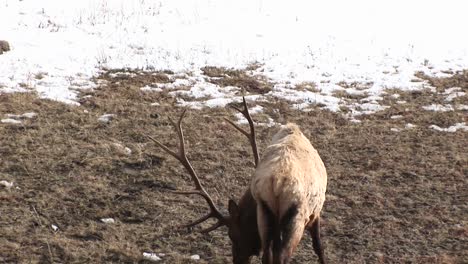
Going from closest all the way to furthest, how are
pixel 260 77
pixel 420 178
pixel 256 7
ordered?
pixel 420 178
pixel 260 77
pixel 256 7

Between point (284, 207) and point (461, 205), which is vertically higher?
point (284, 207)

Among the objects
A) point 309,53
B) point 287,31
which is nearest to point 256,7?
point 287,31

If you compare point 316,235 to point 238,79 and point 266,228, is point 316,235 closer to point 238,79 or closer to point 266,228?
point 266,228

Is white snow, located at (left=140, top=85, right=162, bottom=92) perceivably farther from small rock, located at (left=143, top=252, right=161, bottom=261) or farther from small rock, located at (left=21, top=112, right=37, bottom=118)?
small rock, located at (left=143, top=252, right=161, bottom=261)

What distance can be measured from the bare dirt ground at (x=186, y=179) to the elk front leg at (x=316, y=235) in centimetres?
45

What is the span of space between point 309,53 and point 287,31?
4.31 feet

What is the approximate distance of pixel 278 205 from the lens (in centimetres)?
466

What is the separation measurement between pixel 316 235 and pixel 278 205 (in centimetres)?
121

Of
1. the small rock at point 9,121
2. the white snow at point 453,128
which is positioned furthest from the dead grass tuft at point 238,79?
the small rock at point 9,121

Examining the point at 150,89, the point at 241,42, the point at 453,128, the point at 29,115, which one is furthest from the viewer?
the point at 241,42

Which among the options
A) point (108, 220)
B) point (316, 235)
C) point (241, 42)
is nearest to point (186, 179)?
point (108, 220)

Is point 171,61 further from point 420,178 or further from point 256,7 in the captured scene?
point 420,178

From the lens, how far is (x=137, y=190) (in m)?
7.55

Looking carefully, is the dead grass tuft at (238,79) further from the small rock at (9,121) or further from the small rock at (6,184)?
the small rock at (6,184)
